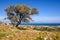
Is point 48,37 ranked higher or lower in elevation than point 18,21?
higher

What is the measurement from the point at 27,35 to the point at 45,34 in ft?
3.03

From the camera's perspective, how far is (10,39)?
812 cm

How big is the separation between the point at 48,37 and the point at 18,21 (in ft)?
147

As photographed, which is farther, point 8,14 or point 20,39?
point 8,14

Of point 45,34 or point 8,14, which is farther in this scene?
point 8,14

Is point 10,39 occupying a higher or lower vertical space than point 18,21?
higher

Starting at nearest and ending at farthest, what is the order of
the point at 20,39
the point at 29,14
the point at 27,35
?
the point at 20,39 → the point at 27,35 → the point at 29,14

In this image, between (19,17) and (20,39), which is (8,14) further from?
(20,39)

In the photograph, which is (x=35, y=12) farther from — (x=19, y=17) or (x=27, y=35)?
(x=27, y=35)

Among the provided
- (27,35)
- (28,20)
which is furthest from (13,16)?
(27,35)

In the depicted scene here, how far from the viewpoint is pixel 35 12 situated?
53.7m

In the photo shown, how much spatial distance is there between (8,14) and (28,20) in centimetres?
669

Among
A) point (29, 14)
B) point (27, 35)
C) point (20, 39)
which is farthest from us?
point (29, 14)

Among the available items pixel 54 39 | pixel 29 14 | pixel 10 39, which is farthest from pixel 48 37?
pixel 29 14
